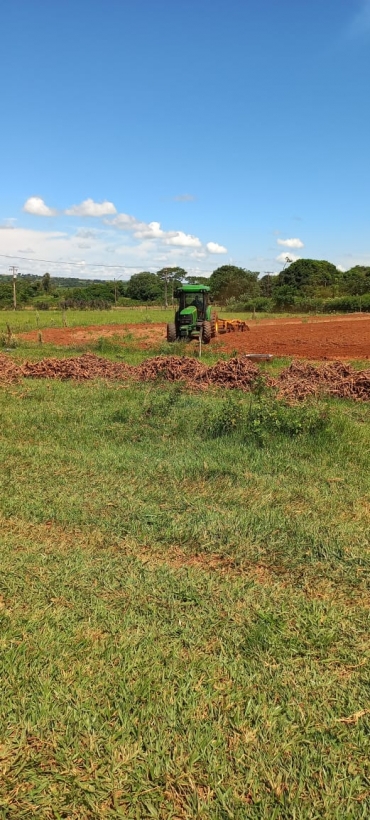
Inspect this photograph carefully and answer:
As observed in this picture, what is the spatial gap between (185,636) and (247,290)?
81831 millimetres

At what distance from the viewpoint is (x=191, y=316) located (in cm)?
1933

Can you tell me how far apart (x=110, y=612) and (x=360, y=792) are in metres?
1.59

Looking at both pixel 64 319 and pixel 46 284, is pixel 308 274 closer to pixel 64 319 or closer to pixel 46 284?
pixel 46 284

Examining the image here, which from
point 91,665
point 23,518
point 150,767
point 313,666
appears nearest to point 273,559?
point 313,666

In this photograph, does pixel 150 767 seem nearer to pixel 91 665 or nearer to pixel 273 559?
pixel 91 665

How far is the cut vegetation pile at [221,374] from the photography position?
357 inches

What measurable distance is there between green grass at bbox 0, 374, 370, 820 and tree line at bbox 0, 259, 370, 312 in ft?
166

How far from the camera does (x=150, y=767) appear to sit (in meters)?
1.97

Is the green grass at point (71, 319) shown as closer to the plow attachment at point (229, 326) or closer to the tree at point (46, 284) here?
the plow attachment at point (229, 326)

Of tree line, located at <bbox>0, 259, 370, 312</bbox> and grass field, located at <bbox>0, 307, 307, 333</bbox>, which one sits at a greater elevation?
tree line, located at <bbox>0, 259, 370, 312</bbox>

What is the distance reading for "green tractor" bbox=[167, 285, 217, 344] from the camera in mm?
19203

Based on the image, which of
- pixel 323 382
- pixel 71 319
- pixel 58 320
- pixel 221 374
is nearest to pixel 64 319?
pixel 58 320

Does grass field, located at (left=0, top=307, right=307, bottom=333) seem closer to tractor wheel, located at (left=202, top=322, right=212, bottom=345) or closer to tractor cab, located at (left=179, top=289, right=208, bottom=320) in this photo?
tractor cab, located at (left=179, top=289, right=208, bottom=320)

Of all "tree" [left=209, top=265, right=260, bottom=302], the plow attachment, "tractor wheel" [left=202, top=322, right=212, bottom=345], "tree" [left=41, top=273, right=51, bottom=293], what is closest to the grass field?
the plow attachment
